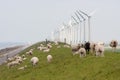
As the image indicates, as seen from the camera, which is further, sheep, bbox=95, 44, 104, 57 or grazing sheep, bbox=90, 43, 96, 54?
grazing sheep, bbox=90, 43, 96, 54

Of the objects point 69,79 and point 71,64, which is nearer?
point 69,79

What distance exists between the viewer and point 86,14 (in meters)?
66.1

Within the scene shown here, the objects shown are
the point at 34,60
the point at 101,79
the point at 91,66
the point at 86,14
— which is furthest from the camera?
the point at 86,14

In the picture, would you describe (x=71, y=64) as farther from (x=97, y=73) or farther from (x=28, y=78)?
(x=97, y=73)

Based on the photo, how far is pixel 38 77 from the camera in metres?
39.4

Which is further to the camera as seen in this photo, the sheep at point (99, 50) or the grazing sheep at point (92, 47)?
the grazing sheep at point (92, 47)

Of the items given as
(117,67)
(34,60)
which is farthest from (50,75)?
(34,60)

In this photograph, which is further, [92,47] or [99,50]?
[92,47]

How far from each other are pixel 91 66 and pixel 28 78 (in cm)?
583

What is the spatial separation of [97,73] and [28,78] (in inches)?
302

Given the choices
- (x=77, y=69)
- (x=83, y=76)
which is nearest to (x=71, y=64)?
(x=77, y=69)

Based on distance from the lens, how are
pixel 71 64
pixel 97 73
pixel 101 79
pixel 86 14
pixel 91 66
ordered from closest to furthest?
pixel 101 79 < pixel 97 73 < pixel 91 66 < pixel 71 64 < pixel 86 14

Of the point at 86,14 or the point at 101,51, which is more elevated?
the point at 86,14

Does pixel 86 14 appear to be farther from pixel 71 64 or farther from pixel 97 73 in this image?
pixel 97 73
